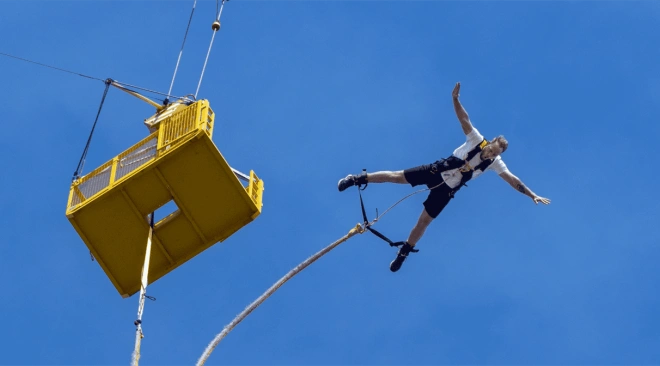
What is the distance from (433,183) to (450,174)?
0.37 metres

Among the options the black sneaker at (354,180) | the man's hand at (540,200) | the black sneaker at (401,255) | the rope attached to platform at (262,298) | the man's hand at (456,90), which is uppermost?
the man's hand at (456,90)

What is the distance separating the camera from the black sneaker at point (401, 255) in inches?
891

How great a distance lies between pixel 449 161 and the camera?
21797mm

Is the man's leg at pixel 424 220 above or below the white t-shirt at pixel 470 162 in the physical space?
below

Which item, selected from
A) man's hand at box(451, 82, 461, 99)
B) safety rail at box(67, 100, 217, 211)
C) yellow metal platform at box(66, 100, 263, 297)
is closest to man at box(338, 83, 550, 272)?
man's hand at box(451, 82, 461, 99)

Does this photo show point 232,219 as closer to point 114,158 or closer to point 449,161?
point 114,158

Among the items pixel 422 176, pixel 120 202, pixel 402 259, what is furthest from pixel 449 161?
pixel 120 202

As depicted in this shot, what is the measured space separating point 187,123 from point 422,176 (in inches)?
160

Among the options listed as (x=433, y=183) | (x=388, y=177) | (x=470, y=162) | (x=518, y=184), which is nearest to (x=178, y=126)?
(x=388, y=177)

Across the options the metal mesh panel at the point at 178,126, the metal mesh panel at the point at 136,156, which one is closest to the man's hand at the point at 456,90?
the metal mesh panel at the point at 178,126

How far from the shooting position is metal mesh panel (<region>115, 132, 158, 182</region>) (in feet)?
71.9

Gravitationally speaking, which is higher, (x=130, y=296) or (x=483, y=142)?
(x=483, y=142)

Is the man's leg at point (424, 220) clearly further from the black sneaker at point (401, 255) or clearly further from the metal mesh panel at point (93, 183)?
the metal mesh panel at point (93, 183)

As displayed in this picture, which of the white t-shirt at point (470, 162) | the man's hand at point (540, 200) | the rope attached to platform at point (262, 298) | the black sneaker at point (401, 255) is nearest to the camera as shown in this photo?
the rope attached to platform at point (262, 298)
